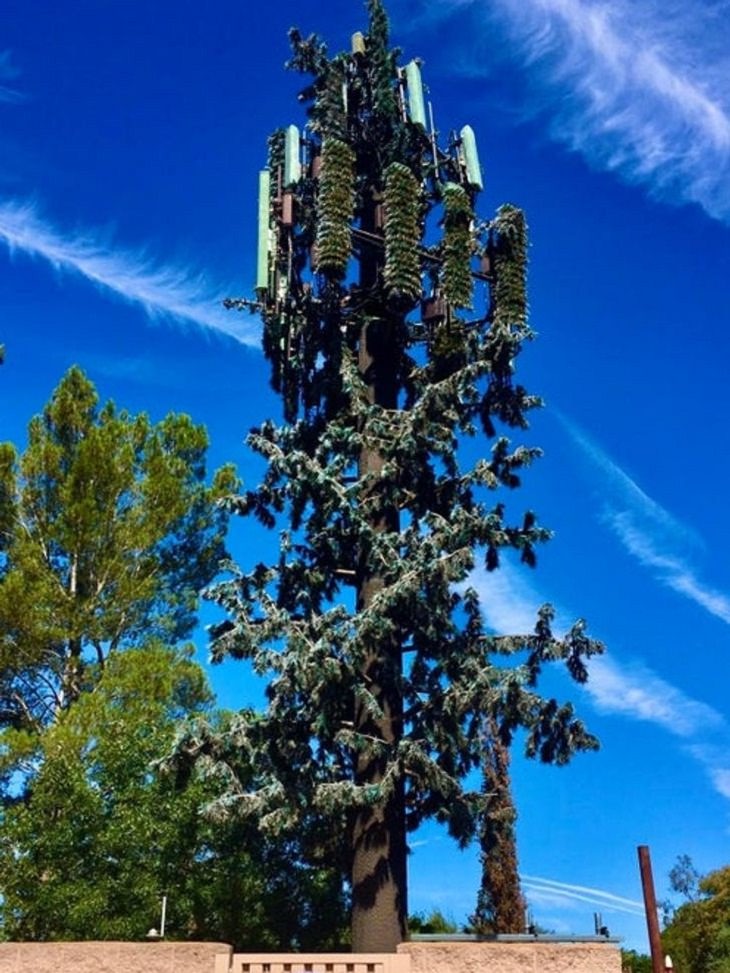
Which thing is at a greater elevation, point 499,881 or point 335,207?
point 335,207

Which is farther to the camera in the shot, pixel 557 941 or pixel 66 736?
pixel 66 736

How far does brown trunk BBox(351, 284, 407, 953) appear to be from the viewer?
1086 cm

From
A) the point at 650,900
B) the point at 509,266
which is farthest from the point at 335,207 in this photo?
the point at 650,900

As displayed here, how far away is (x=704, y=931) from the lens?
869 inches

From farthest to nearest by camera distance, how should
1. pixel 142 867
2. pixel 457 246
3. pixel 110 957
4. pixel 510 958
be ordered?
pixel 457 246 < pixel 142 867 < pixel 110 957 < pixel 510 958

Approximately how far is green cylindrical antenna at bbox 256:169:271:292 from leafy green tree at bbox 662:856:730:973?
602 inches

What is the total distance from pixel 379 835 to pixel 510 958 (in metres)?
2.16

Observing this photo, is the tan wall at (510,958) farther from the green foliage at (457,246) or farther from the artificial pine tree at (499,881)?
the green foliage at (457,246)

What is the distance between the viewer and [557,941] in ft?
31.9

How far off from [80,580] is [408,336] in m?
7.30

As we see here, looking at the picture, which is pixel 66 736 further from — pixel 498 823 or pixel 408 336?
pixel 408 336

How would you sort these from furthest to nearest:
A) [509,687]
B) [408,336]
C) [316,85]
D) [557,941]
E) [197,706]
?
[197,706] → [316,85] → [408,336] → [509,687] → [557,941]

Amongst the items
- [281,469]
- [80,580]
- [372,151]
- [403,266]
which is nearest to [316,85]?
[372,151]

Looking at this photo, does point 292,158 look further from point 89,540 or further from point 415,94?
point 89,540
